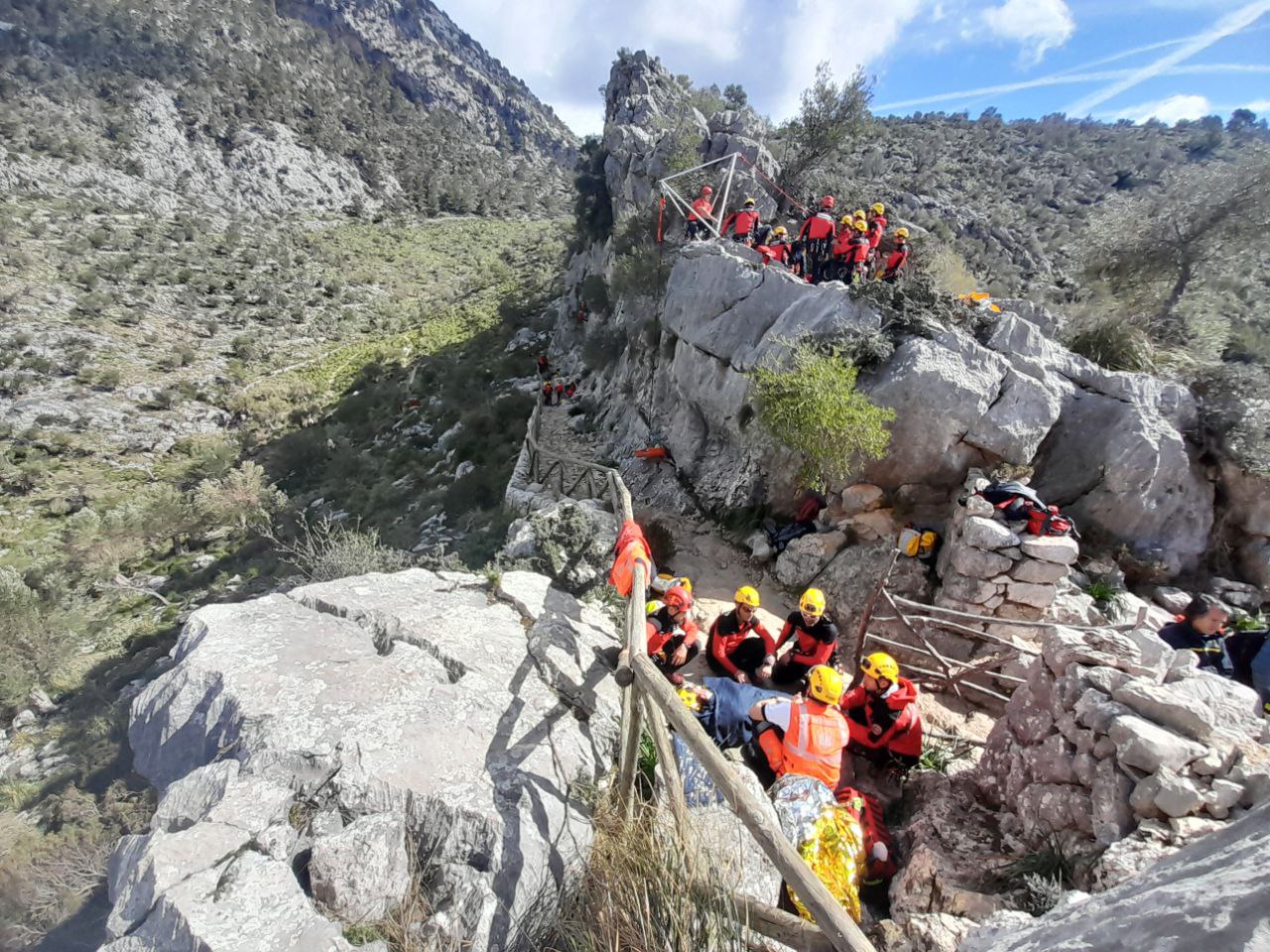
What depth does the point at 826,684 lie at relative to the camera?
14.1 ft

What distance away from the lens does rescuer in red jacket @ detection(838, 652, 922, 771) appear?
4992 mm

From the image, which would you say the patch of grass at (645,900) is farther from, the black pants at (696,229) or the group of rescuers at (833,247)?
the black pants at (696,229)

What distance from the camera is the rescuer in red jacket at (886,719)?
16.4 ft

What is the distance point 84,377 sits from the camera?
22641mm

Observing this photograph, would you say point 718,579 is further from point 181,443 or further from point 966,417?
point 181,443

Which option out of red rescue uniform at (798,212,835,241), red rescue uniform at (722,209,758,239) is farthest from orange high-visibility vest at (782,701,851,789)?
red rescue uniform at (722,209,758,239)

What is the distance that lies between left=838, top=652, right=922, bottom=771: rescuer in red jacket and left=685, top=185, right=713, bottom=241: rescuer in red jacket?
39.4 feet

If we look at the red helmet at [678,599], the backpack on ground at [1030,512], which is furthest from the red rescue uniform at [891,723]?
the backpack on ground at [1030,512]

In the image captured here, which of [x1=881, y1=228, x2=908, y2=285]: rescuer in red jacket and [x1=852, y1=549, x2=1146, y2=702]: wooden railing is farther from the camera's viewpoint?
[x1=881, y1=228, x2=908, y2=285]: rescuer in red jacket

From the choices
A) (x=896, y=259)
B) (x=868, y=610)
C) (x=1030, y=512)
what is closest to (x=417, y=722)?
(x=868, y=610)

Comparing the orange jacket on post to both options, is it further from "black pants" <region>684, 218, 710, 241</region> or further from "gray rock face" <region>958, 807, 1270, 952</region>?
"black pants" <region>684, 218, 710, 241</region>

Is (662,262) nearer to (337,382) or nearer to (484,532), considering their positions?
(484,532)

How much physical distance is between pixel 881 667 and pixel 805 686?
2.88 feet

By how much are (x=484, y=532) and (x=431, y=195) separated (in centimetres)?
5783
